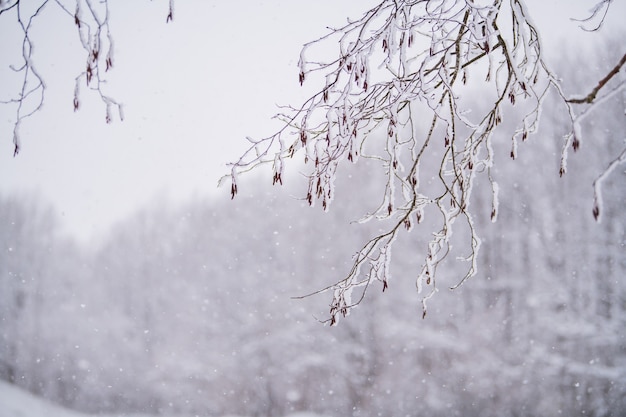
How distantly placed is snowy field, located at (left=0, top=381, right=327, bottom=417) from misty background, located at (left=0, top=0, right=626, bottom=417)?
1.26 feet

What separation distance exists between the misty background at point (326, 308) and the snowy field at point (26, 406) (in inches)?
15.1

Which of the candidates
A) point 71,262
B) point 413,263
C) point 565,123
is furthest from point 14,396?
point 565,123

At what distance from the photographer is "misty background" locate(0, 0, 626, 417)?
11.8m

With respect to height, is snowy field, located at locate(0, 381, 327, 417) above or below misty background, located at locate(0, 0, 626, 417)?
below

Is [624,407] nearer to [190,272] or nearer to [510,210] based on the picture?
[510,210]

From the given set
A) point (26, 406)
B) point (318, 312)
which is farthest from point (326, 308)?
point (26, 406)

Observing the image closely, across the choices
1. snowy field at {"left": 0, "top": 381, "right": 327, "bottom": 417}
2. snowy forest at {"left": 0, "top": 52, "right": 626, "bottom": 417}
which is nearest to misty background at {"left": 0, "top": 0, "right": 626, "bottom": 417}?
snowy forest at {"left": 0, "top": 52, "right": 626, "bottom": 417}

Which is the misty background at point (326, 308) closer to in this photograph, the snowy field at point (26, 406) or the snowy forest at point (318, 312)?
the snowy forest at point (318, 312)

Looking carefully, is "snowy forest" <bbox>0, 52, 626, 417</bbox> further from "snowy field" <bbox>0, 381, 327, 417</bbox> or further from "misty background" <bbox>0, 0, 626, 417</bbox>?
"snowy field" <bbox>0, 381, 327, 417</bbox>

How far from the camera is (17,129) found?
1634mm

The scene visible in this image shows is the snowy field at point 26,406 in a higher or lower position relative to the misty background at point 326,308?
lower

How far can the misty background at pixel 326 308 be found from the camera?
1178cm

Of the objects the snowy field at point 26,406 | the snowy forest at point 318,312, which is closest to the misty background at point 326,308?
the snowy forest at point 318,312

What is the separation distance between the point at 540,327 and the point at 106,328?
14.8m
